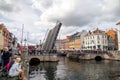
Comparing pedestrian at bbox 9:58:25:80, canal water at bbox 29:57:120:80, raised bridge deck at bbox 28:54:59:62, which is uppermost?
pedestrian at bbox 9:58:25:80

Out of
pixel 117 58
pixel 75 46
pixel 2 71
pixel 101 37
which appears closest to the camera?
pixel 2 71

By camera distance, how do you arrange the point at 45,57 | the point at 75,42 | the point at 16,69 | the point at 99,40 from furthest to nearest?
1. the point at 75,42
2. the point at 99,40
3. the point at 45,57
4. the point at 16,69

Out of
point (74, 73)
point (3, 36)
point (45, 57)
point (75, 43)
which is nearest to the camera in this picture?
point (74, 73)

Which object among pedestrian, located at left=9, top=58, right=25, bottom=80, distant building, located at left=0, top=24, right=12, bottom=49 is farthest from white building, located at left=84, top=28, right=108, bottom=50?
pedestrian, located at left=9, top=58, right=25, bottom=80

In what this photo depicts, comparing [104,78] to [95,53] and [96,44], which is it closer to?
[95,53]

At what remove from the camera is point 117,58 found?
58.3m

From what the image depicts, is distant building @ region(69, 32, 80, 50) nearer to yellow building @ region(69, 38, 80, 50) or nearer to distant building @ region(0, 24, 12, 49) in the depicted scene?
yellow building @ region(69, 38, 80, 50)

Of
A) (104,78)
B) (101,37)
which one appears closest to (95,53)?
(101,37)

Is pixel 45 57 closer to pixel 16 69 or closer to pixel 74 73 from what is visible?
pixel 74 73

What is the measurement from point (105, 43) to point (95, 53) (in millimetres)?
20012

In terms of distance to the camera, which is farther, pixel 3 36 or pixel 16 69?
pixel 3 36

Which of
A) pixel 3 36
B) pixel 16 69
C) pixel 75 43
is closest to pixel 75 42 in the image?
pixel 75 43

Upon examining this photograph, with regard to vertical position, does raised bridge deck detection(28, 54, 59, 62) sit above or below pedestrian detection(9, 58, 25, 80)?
below

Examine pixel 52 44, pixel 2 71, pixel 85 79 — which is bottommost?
pixel 85 79
